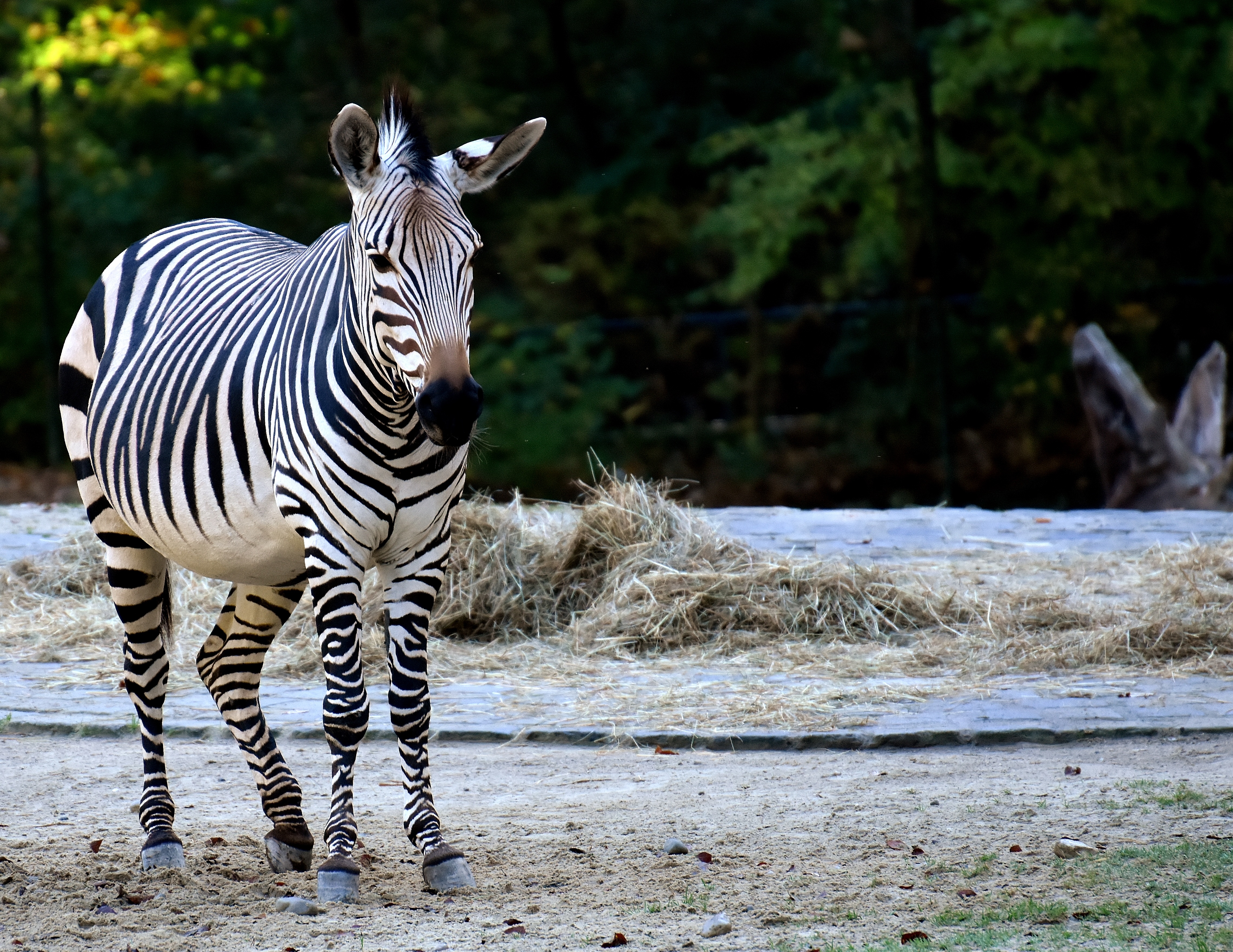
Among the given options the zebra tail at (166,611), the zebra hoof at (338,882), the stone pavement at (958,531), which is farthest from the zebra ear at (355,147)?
the stone pavement at (958,531)

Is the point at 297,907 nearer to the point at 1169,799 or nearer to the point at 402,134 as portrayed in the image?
the point at 402,134

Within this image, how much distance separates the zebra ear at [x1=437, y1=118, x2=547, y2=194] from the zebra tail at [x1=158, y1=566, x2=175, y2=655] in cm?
172

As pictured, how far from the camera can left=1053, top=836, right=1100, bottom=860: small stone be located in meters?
4.32

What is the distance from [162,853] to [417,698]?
3.15ft

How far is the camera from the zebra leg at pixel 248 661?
470 centimetres

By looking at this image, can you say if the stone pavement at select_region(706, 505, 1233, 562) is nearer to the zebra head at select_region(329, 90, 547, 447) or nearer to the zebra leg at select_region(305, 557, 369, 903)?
the zebra leg at select_region(305, 557, 369, 903)

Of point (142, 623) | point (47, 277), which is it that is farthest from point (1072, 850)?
point (47, 277)

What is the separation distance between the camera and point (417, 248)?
381cm

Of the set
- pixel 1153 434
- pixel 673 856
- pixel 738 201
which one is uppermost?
pixel 738 201

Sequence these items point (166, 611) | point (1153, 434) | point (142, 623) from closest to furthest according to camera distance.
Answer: point (142, 623), point (166, 611), point (1153, 434)

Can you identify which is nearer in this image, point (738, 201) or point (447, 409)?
point (447, 409)

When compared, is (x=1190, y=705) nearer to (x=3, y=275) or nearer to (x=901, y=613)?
(x=901, y=613)

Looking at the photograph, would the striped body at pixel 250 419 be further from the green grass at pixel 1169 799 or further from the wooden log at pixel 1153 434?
the wooden log at pixel 1153 434

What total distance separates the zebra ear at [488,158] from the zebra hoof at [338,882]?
187 cm
